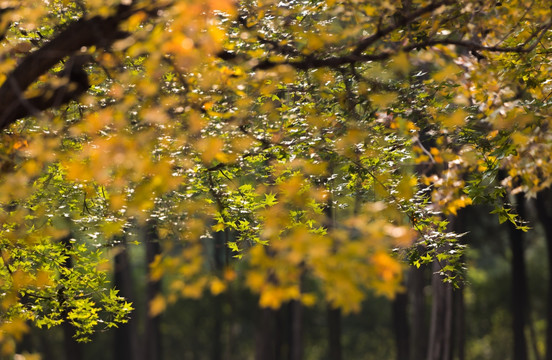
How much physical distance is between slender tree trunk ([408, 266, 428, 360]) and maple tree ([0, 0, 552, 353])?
8.98 meters

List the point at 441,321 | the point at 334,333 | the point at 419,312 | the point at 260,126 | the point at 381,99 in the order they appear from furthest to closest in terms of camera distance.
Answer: the point at 334,333 < the point at 419,312 < the point at 441,321 < the point at 260,126 < the point at 381,99

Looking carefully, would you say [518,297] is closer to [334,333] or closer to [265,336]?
[334,333]

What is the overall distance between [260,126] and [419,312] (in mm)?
13427

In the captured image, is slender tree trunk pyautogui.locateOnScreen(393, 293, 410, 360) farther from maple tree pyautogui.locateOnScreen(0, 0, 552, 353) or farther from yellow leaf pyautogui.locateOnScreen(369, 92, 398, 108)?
yellow leaf pyautogui.locateOnScreen(369, 92, 398, 108)

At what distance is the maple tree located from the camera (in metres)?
4.82

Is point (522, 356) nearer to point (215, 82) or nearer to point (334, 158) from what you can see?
point (334, 158)

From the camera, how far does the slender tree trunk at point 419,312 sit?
20438 mm

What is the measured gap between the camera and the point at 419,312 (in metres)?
21.8

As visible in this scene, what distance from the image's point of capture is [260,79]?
22.1 ft

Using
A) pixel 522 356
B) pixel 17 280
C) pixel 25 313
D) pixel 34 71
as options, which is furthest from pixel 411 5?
pixel 522 356

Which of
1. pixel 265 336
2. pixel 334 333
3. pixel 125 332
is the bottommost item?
pixel 265 336

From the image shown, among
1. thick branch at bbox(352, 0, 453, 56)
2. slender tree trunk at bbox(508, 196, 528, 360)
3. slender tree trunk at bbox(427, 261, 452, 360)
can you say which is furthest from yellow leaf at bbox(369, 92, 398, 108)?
slender tree trunk at bbox(508, 196, 528, 360)

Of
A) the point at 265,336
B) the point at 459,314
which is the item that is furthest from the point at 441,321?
the point at 265,336

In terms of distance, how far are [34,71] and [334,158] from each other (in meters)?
4.28
